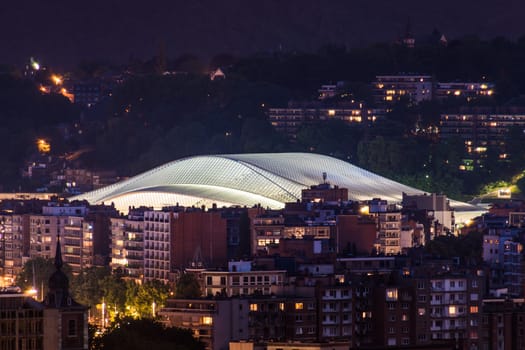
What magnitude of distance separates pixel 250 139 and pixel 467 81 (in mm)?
19051

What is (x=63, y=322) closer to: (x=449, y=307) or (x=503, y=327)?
(x=503, y=327)

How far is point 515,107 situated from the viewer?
135375 mm

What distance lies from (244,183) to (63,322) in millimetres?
52297

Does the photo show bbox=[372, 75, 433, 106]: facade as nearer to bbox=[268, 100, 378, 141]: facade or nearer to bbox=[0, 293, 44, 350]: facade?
bbox=[268, 100, 378, 141]: facade

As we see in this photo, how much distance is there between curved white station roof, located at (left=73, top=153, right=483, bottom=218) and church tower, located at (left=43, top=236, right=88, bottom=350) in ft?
148

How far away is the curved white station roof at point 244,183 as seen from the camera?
102875mm

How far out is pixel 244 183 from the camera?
107 metres

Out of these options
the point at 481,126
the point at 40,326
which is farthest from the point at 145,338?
the point at 481,126

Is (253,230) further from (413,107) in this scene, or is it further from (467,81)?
(467,81)

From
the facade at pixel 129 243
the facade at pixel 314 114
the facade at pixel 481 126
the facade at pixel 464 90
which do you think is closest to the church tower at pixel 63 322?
the facade at pixel 129 243

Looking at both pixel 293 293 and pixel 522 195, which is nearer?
pixel 293 293

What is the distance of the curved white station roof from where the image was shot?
10288cm

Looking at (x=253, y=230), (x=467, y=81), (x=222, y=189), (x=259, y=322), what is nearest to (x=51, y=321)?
(x=259, y=322)

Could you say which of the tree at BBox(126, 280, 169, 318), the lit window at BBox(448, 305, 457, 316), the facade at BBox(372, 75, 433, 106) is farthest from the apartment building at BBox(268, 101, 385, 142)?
the lit window at BBox(448, 305, 457, 316)
